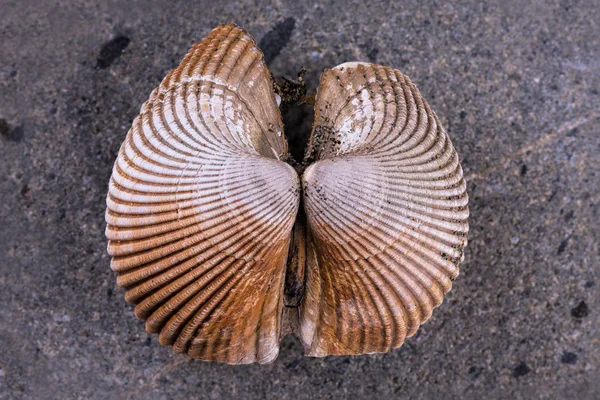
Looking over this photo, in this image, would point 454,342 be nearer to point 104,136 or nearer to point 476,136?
point 476,136

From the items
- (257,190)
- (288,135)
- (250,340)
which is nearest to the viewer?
(257,190)

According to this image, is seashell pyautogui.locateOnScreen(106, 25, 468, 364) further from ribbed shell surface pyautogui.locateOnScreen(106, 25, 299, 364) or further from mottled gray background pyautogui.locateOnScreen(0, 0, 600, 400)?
mottled gray background pyautogui.locateOnScreen(0, 0, 600, 400)

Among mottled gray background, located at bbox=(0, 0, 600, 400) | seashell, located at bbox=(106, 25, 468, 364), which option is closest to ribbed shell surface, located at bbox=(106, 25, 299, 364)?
seashell, located at bbox=(106, 25, 468, 364)

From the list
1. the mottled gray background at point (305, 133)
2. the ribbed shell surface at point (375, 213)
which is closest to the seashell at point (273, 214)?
the ribbed shell surface at point (375, 213)

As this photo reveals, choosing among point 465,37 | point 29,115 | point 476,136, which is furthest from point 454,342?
point 29,115

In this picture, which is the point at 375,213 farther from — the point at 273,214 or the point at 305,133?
the point at 305,133

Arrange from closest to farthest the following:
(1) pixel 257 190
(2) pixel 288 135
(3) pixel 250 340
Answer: (1) pixel 257 190 < (3) pixel 250 340 < (2) pixel 288 135

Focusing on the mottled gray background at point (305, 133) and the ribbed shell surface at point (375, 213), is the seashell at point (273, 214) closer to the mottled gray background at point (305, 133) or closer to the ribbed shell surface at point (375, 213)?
the ribbed shell surface at point (375, 213)
